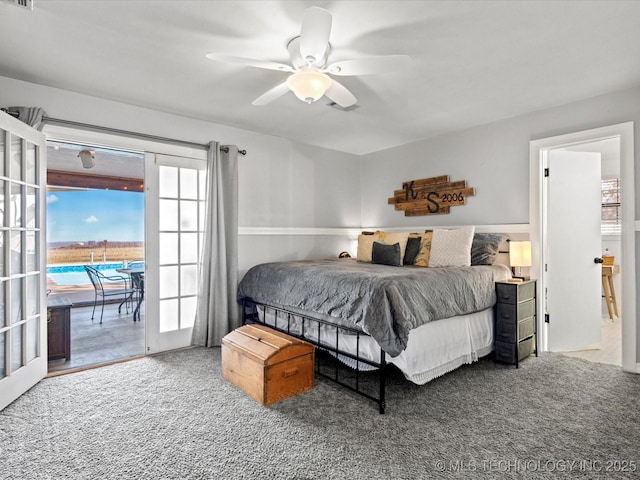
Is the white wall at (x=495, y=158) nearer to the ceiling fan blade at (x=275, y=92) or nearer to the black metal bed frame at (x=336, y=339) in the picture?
the black metal bed frame at (x=336, y=339)

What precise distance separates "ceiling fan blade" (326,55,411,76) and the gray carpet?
2171 mm

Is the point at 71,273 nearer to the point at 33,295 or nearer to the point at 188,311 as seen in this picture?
the point at 188,311

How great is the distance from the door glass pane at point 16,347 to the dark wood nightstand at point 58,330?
64cm

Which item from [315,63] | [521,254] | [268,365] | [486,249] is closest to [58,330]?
[268,365]

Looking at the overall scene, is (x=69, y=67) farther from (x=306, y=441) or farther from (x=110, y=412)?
(x=306, y=441)

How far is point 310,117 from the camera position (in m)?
3.77

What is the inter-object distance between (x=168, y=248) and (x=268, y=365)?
6.25ft

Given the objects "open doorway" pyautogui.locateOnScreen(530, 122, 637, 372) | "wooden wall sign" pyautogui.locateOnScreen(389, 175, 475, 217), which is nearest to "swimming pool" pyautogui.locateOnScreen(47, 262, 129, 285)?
"wooden wall sign" pyautogui.locateOnScreen(389, 175, 475, 217)

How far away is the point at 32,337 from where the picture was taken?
2.78 meters

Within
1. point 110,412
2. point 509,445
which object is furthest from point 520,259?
point 110,412

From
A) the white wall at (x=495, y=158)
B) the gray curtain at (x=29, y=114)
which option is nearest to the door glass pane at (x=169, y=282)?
the gray curtain at (x=29, y=114)

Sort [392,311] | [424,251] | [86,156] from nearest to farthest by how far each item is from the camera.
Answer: [392,311], [424,251], [86,156]

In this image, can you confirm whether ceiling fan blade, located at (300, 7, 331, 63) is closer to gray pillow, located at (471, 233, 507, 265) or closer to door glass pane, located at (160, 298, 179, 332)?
gray pillow, located at (471, 233, 507, 265)

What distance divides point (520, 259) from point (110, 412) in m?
3.61
